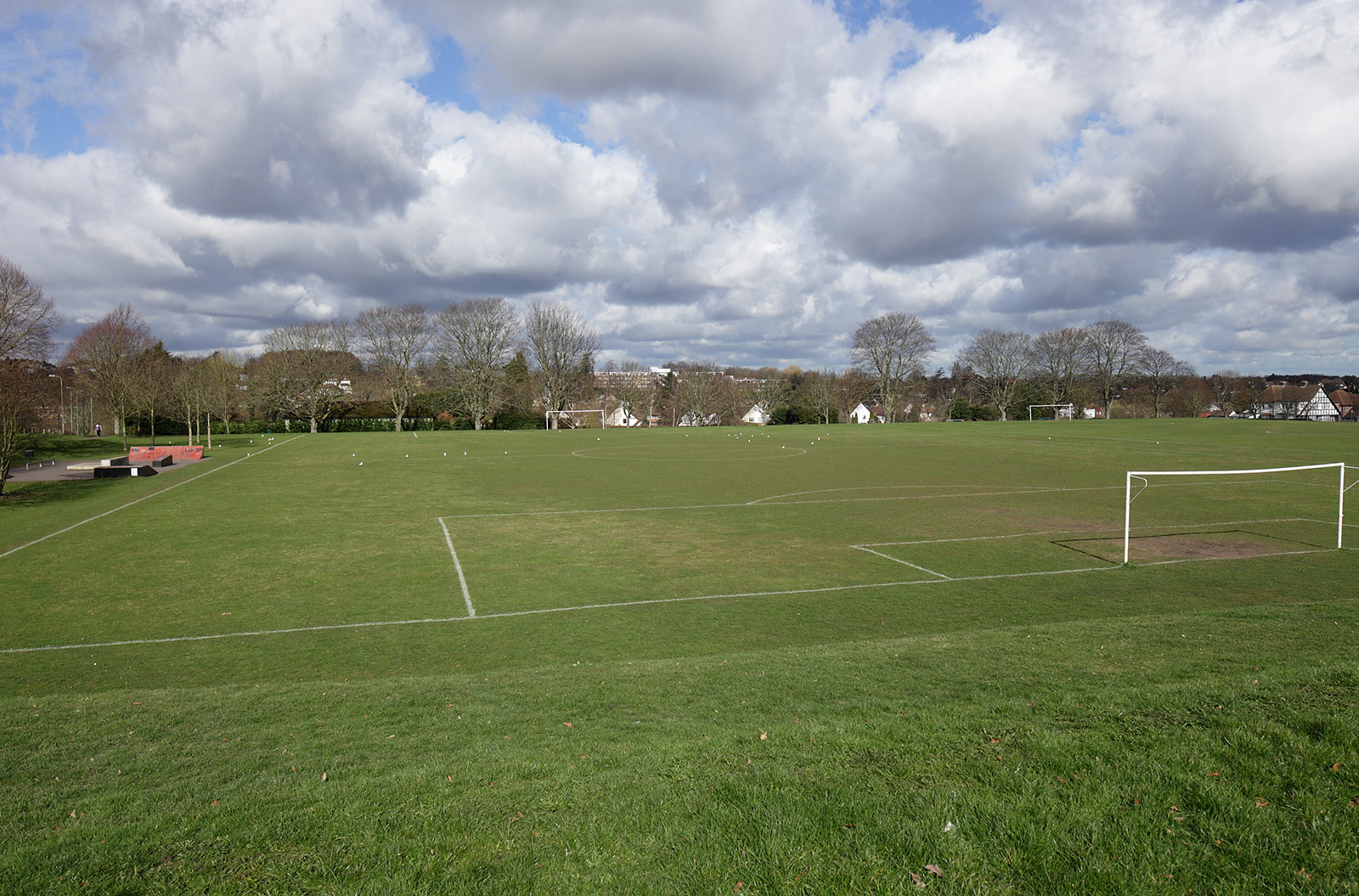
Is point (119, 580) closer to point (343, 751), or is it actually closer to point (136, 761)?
point (136, 761)

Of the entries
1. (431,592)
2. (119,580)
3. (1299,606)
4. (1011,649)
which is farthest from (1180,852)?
(119,580)

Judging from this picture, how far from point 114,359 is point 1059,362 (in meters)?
111

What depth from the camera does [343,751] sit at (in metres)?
6.48

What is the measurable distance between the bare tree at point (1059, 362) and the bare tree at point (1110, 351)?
119cm

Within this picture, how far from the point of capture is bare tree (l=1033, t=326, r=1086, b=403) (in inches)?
4067

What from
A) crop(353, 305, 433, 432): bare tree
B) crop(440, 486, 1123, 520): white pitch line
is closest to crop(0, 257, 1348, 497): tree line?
crop(353, 305, 433, 432): bare tree

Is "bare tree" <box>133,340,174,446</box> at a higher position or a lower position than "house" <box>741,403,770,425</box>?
higher

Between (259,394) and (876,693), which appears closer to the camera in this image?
(876,693)

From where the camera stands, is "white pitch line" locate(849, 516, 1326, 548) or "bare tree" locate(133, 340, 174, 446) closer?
"white pitch line" locate(849, 516, 1326, 548)

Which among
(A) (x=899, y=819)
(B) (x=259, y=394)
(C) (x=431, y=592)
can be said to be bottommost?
(C) (x=431, y=592)

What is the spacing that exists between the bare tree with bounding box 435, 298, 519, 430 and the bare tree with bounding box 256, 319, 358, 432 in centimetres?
1076

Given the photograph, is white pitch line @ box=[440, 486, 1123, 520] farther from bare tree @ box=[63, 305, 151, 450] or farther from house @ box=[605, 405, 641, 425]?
house @ box=[605, 405, 641, 425]

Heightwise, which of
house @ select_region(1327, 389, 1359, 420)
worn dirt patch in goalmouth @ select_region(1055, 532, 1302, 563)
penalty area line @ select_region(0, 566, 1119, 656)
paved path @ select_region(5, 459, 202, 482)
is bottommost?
penalty area line @ select_region(0, 566, 1119, 656)

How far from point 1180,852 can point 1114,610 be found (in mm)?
9646
